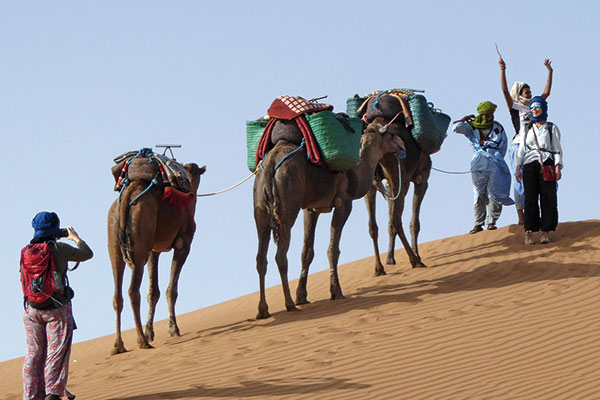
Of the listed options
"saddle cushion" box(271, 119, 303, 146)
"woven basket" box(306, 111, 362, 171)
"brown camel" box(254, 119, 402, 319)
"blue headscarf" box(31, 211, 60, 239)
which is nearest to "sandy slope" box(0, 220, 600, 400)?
"brown camel" box(254, 119, 402, 319)

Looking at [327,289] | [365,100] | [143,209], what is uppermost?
[365,100]

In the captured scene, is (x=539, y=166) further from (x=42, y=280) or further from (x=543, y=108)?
(x=42, y=280)

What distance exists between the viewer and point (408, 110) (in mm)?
17828

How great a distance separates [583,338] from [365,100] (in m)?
7.06

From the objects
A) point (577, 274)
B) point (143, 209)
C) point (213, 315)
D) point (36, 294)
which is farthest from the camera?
point (213, 315)

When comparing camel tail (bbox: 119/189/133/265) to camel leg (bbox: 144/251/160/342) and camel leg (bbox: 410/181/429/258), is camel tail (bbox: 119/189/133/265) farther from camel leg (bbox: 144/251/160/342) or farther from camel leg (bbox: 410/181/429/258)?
camel leg (bbox: 410/181/429/258)

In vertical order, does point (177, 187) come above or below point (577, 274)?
above

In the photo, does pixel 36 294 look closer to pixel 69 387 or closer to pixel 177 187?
pixel 69 387

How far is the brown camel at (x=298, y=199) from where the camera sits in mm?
14195

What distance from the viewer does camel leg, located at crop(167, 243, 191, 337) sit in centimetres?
1491

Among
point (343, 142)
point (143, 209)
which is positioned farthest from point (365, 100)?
point (143, 209)

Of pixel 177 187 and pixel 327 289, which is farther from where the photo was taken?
pixel 327 289

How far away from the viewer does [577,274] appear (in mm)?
15711

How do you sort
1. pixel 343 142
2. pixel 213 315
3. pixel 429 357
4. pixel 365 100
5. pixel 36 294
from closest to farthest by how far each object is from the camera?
pixel 36 294 < pixel 429 357 < pixel 343 142 < pixel 365 100 < pixel 213 315
